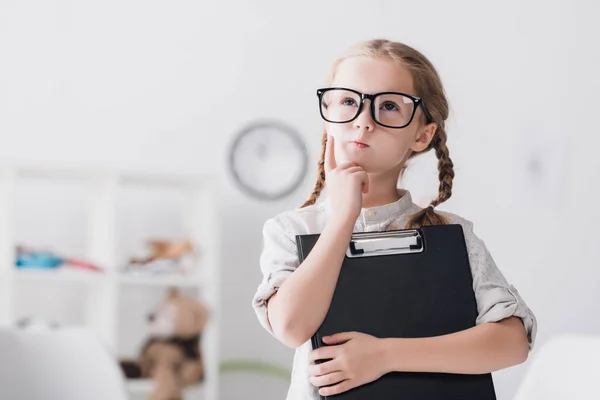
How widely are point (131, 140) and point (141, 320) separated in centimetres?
78

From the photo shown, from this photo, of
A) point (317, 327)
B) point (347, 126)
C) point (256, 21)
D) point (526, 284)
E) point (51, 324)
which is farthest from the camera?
point (256, 21)

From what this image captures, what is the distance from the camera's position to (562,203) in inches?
149

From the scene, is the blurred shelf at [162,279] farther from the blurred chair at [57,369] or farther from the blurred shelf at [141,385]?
the blurred chair at [57,369]

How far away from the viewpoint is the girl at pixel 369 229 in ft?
3.39

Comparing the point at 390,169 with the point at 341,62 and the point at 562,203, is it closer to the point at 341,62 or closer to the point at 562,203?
the point at 341,62

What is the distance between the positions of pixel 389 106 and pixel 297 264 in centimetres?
24

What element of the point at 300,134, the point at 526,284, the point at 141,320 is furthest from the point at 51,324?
the point at 526,284

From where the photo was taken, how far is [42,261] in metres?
3.26

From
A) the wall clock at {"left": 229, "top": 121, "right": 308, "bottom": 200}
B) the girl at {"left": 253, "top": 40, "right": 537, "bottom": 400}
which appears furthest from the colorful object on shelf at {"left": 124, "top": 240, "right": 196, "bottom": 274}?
the girl at {"left": 253, "top": 40, "right": 537, "bottom": 400}

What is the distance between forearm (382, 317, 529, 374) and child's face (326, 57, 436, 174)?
249 mm

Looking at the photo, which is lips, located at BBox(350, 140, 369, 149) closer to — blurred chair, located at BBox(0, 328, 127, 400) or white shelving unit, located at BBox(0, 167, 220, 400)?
blurred chair, located at BBox(0, 328, 127, 400)

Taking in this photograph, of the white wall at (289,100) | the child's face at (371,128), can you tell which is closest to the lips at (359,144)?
the child's face at (371,128)

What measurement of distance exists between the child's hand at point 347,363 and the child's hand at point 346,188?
0.14 m

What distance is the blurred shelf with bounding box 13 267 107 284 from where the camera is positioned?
323 centimetres
